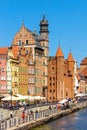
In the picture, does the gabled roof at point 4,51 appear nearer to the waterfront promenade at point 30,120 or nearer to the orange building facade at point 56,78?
the waterfront promenade at point 30,120

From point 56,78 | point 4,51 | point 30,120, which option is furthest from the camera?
point 56,78

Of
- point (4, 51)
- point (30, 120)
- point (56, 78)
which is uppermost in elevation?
point (4, 51)

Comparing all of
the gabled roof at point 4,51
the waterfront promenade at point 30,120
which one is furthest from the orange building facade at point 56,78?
the waterfront promenade at point 30,120

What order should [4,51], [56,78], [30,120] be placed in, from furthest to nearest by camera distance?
1. [56,78]
2. [4,51]
3. [30,120]

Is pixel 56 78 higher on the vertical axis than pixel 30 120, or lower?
higher

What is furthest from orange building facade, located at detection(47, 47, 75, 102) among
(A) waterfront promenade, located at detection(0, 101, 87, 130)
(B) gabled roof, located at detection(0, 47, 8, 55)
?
(A) waterfront promenade, located at detection(0, 101, 87, 130)

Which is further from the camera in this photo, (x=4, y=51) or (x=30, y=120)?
(x=4, y=51)

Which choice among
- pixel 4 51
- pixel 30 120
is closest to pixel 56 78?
pixel 4 51

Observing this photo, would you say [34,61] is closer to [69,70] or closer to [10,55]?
[10,55]

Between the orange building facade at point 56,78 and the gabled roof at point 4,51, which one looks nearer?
the gabled roof at point 4,51

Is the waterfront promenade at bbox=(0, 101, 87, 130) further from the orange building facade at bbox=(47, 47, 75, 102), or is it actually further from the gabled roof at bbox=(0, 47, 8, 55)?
the orange building facade at bbox=(47, 47, 75, 102)

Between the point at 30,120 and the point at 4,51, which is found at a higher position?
the point at 4,51

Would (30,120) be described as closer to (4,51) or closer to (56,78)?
(4,51)

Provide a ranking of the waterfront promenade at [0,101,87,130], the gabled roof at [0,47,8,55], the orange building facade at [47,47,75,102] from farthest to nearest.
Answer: the orange building facade at [47,47,75,102]
the gabled roof at [0,47,8,55]
the waterfront promenade at [0,101,87,130]
